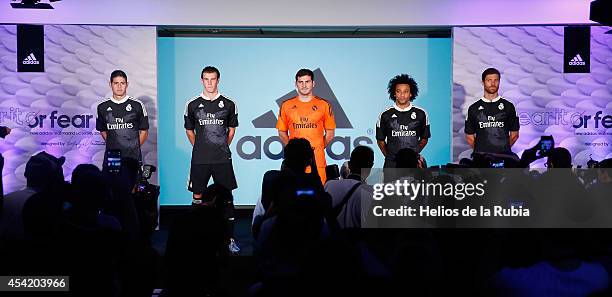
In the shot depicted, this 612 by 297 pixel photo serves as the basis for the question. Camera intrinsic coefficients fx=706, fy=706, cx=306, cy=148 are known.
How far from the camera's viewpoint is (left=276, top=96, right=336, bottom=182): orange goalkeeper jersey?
8.30m

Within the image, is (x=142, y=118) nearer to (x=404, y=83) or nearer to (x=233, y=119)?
(x=233, y=119)

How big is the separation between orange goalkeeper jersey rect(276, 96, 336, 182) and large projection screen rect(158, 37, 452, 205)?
3.59 feet

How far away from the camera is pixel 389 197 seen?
4445 mm

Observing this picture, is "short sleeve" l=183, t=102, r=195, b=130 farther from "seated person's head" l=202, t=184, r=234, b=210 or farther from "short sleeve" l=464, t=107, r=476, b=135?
"seated person's head" l=202, t=184, r=234, b=210

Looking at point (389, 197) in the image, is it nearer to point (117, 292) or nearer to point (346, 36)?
point (117, 292)

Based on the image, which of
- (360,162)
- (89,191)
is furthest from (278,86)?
(89,191)

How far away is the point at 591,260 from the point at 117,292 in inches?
86.8

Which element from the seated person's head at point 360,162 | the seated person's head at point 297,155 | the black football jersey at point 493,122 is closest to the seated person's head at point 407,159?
the seated person's head at point 360,162

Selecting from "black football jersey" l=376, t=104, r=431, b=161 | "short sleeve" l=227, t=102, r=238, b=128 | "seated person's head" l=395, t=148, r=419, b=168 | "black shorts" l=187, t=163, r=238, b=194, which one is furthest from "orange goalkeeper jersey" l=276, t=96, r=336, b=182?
"seated person's head" l=395, t=148, r=419, b=168

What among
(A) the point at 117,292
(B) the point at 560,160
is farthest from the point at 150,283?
(B) the point at 560,160

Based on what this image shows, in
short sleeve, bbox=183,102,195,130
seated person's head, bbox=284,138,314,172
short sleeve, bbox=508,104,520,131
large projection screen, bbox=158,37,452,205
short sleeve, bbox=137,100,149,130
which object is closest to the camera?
seated person's head, bbox=284,138,314,172

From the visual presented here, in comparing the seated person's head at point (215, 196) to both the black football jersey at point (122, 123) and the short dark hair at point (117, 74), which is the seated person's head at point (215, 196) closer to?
the black football jersey at point (122, 123)

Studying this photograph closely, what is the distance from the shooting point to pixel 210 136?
327 inches

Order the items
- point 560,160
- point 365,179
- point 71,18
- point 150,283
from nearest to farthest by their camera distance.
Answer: point 150,283, point 365,179, point 560,160, point 71,18
